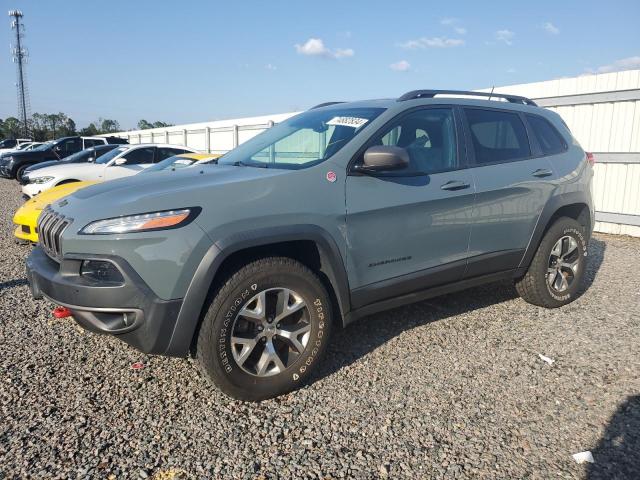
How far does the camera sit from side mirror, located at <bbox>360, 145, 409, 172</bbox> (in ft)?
10.3

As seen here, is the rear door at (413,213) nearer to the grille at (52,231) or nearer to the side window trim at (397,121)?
the side window trim at (397,121)

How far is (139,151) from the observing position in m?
11.3

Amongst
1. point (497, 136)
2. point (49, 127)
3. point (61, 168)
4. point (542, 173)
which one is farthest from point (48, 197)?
point (49, 127)

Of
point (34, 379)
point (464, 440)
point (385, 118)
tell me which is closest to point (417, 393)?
point (464, 440)

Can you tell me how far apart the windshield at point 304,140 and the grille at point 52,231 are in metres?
1.28

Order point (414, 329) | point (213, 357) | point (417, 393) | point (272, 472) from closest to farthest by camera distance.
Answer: point (272, 472)
point (213, 357)
point (417, 393)
point (414, 329)

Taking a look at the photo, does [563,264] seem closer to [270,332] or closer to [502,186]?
[502,186]

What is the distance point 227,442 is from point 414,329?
6.68ft

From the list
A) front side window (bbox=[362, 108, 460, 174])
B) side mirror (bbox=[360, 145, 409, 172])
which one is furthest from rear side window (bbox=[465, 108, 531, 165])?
side mirror (bbox=[360, 145, 409, 172])

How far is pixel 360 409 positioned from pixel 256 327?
78 centimetres

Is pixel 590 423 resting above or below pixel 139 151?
below

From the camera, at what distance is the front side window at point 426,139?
3.56m

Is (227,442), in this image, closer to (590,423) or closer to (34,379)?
(34,379)

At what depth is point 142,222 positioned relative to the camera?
263 cm
